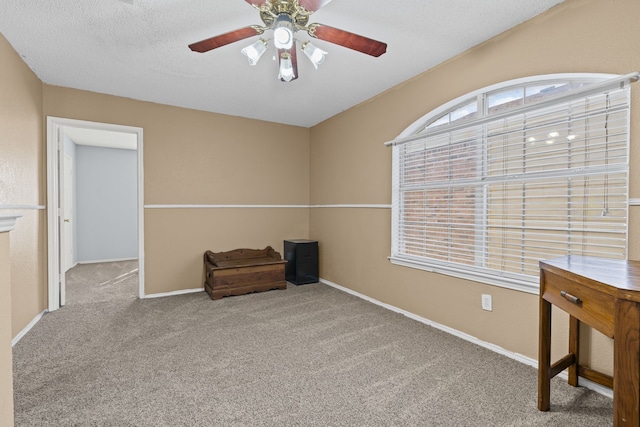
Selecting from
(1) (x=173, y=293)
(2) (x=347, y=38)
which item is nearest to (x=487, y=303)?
(2) (x=347, y=38)

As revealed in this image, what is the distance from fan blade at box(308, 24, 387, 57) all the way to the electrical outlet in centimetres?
191

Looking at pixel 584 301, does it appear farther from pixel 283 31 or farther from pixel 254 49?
pixel 254 49

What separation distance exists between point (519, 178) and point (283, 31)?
182 cm

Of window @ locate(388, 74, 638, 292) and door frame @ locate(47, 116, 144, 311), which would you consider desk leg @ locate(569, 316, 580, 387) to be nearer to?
window @ locate(388, 74, 638, 292)

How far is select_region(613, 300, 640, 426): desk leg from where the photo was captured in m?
0.95

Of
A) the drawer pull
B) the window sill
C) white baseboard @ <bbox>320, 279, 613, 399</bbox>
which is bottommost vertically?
white baseboard @ <bbox>320, 279, 613, 399</bbox>

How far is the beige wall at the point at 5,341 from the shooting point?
3.32ft

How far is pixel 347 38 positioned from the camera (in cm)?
175

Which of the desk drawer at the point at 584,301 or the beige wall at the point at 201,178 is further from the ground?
the beige wall at the point at 201,178

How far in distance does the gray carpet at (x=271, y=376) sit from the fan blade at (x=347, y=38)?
2019 millimetres

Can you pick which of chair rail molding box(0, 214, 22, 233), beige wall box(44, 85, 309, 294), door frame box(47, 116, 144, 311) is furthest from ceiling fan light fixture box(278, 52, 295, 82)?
door frame box(47, 116, 144, 311)

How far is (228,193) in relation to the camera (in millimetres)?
4129

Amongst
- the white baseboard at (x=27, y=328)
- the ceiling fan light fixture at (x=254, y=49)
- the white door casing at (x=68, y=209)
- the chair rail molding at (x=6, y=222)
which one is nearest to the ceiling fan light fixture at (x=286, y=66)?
the ceiling fan light fixture at (x=254, y=49)

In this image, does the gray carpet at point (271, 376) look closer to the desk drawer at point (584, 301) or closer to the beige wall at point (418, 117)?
the beige wall at point (418, 117)
